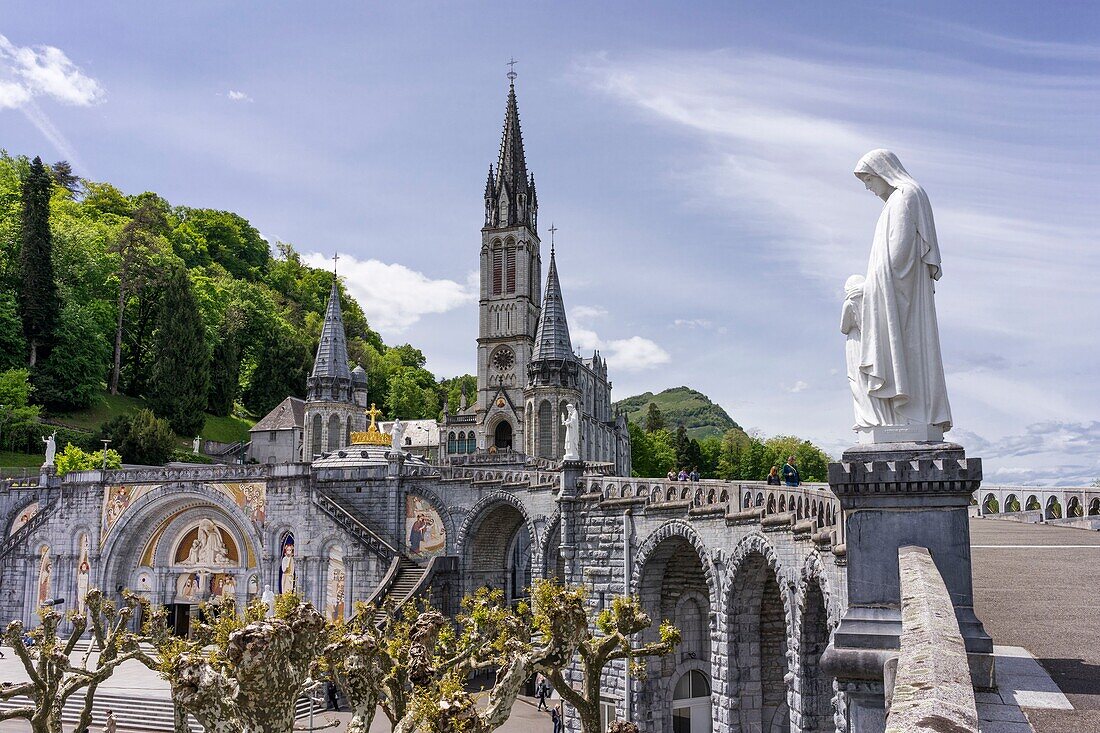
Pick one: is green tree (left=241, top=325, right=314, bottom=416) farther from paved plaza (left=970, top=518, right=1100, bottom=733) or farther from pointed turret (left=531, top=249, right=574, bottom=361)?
paved plaza (left=970, top=518, right=1100, bottom=733)

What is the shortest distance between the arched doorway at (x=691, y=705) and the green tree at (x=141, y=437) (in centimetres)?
4132

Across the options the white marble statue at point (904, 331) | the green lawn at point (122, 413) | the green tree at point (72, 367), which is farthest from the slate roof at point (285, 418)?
the white marble statue at point (904, 331)

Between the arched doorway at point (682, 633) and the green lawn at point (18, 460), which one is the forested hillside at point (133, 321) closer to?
the green lawn at point (18, 460)

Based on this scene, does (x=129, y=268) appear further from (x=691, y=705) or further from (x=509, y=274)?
(x=691, y=705)

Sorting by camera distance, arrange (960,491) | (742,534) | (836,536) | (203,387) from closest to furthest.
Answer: (960,491) → (836,536) → (742,534) → (203,387)

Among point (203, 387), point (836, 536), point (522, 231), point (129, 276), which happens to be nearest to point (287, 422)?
point (203, 387)

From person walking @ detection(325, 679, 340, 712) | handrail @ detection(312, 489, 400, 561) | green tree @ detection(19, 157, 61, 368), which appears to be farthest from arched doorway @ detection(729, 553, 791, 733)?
green tree @ detection(19, 157, 61, 368)

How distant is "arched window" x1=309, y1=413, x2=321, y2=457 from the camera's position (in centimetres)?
5666

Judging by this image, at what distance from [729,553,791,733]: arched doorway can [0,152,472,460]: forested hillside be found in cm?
4741

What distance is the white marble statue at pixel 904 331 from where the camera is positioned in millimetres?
6504

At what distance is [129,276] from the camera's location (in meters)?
70.9

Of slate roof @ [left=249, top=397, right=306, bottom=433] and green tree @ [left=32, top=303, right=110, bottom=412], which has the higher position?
green tree @ [left=32, top=303, right=110, bottom=412]

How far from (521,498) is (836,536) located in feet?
70.1

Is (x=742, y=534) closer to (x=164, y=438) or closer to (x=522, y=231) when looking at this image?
(x=164, y=438)
